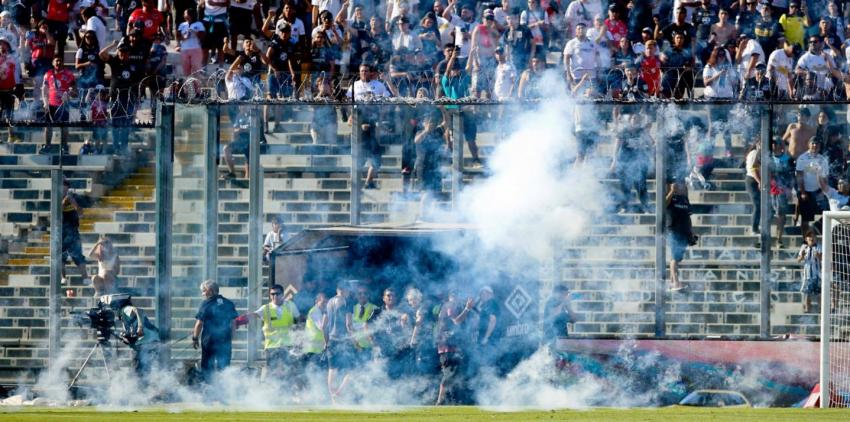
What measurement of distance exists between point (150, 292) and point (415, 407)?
4.33 m

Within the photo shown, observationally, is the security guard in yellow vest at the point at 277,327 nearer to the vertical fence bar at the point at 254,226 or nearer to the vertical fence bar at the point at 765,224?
the vertical fence bar at the point at 254,226

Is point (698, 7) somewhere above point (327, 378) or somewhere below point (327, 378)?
above

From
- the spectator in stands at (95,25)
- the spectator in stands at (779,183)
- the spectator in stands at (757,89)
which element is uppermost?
the spectator in stands at (95,25)

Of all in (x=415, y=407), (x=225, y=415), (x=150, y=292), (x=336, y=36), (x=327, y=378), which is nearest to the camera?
(x=225, y=415)

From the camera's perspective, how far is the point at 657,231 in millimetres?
16234

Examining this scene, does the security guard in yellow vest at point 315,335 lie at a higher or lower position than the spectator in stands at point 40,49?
lower

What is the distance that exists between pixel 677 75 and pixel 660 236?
204 cm

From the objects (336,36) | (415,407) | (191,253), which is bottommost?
(415,407)

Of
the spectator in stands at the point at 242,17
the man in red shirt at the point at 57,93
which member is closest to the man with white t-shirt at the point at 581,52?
the spectator in stands at the point at 242,17

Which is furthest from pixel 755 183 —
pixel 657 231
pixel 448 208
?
pixel 448 208

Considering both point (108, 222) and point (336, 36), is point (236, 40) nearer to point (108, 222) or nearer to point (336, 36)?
point (336, 36)

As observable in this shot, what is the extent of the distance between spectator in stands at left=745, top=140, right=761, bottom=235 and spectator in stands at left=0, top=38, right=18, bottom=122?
32.7 feet

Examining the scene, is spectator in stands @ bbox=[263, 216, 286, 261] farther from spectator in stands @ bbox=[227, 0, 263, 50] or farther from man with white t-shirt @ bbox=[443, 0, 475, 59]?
spectator in stands @ bbox=[227, 0, 263, 50]

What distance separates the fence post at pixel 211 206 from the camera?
16781 millimetres
